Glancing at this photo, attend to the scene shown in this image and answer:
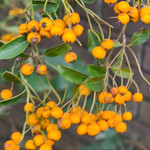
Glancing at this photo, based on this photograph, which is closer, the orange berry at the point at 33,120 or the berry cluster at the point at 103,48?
the berry cluster at the point at 103,48

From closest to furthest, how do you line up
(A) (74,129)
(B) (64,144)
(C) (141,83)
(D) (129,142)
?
(C) (141,83) → (D) (129,142) → (A) (74,129) → (B) (64,144)

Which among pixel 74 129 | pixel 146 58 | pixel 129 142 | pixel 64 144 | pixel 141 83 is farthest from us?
pixel 64 144

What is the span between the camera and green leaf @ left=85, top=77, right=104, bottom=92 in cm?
60

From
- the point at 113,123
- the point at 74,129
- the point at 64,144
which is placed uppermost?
the point at 113,123

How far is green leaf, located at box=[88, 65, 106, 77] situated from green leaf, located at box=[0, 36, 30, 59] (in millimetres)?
141

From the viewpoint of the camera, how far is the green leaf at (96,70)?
606 millimetres

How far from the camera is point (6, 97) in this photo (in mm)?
673

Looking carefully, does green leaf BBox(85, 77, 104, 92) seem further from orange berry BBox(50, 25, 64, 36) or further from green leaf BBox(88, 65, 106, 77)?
orange berry BBox(50, 25, 64, 36)

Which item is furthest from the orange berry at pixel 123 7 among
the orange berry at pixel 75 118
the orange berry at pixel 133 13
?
the orange berry at pixel 75 118

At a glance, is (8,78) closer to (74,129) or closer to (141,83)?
(141,83)

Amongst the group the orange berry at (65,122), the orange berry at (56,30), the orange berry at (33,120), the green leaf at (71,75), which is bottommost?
the orange berry at (33,120)

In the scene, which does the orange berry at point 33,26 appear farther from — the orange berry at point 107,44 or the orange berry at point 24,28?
the orange berry at point 107,44

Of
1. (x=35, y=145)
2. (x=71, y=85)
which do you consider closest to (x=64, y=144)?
(x=71, y=85)

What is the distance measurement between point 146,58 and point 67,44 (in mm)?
650
